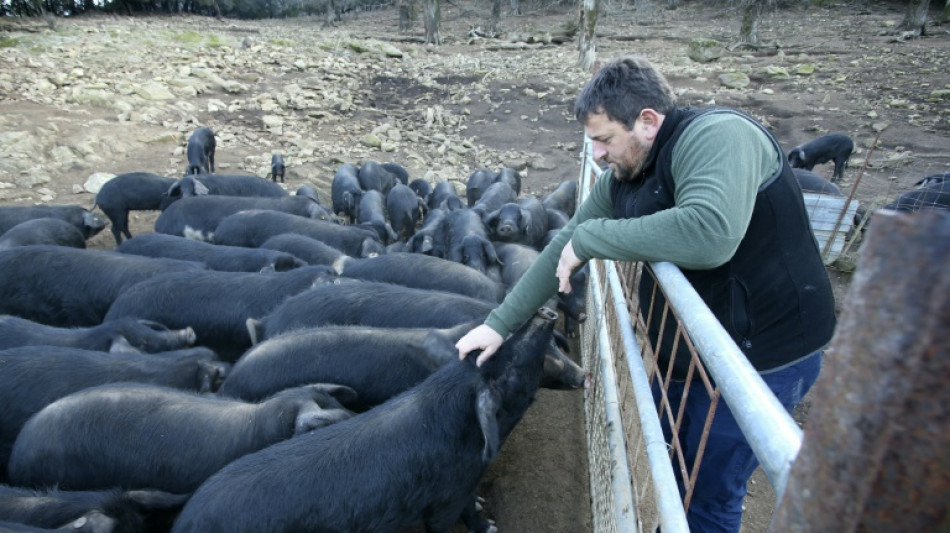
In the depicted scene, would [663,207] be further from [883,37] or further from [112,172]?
[883,37]

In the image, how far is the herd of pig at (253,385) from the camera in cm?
274

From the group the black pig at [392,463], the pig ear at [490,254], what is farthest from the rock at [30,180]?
the black pig at [392,463]

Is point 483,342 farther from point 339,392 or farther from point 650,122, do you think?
point 339,392

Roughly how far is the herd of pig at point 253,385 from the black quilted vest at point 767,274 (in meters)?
1.01

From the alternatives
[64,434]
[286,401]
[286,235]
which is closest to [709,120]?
[286,401]

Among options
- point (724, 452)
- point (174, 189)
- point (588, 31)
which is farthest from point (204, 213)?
point (588, 31)

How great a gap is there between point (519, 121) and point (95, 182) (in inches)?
370

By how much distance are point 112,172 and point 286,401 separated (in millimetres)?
8831

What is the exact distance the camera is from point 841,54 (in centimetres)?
1967

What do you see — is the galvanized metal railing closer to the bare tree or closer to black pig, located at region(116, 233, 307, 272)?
black pig, located at region(116, 233, 307, 272)

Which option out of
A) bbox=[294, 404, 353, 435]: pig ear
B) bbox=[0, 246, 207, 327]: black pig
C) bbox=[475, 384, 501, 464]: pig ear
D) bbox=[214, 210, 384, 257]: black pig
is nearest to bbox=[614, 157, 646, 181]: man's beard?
bbox=[475, 384, 501, 464]: pig ear

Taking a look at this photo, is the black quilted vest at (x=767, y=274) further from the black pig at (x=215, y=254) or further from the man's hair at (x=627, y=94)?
the black pig at (x=215, y=254)

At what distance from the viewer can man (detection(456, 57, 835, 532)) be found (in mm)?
1954

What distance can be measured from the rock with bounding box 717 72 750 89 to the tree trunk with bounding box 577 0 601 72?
4.04m
